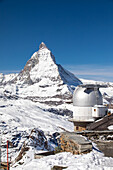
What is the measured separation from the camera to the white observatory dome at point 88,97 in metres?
15.7

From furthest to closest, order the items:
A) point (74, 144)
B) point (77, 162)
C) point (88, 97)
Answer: point (88, 97)
point (74, 144)
point (77, 162)

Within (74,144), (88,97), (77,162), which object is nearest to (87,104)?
(88,97)

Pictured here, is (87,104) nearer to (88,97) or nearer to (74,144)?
(88,97)

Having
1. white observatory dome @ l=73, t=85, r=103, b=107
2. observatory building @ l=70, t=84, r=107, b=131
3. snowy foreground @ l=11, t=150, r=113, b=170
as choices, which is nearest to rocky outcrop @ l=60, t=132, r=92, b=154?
snowy foreground @ l=11, t=150, r=113, b=170

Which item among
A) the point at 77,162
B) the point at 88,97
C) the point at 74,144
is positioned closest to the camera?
the point at 77,162

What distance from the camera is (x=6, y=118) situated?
115875 mm

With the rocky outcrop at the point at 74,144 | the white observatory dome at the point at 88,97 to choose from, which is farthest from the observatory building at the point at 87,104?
the rocky outcrop at the point at 74,144

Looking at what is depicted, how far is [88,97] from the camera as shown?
15.7 metres

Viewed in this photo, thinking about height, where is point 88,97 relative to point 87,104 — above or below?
above

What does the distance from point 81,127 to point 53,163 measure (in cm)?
828

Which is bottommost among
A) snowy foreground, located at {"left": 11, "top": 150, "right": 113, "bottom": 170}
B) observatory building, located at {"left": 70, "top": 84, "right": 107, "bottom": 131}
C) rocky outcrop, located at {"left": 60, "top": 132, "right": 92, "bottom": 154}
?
snowy foreground, located at {"left": 11, "top": 150, "right": 113, "bottom": 170}

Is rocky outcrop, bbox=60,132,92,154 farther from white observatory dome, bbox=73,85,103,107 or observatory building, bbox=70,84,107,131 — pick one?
white observatory dome, bbox=73,85,103,107

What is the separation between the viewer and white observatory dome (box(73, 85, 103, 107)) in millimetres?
Result: 15664

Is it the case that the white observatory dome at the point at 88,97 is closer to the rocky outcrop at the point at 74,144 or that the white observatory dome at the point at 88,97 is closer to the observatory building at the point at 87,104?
the observatory building at the point at 87,104
